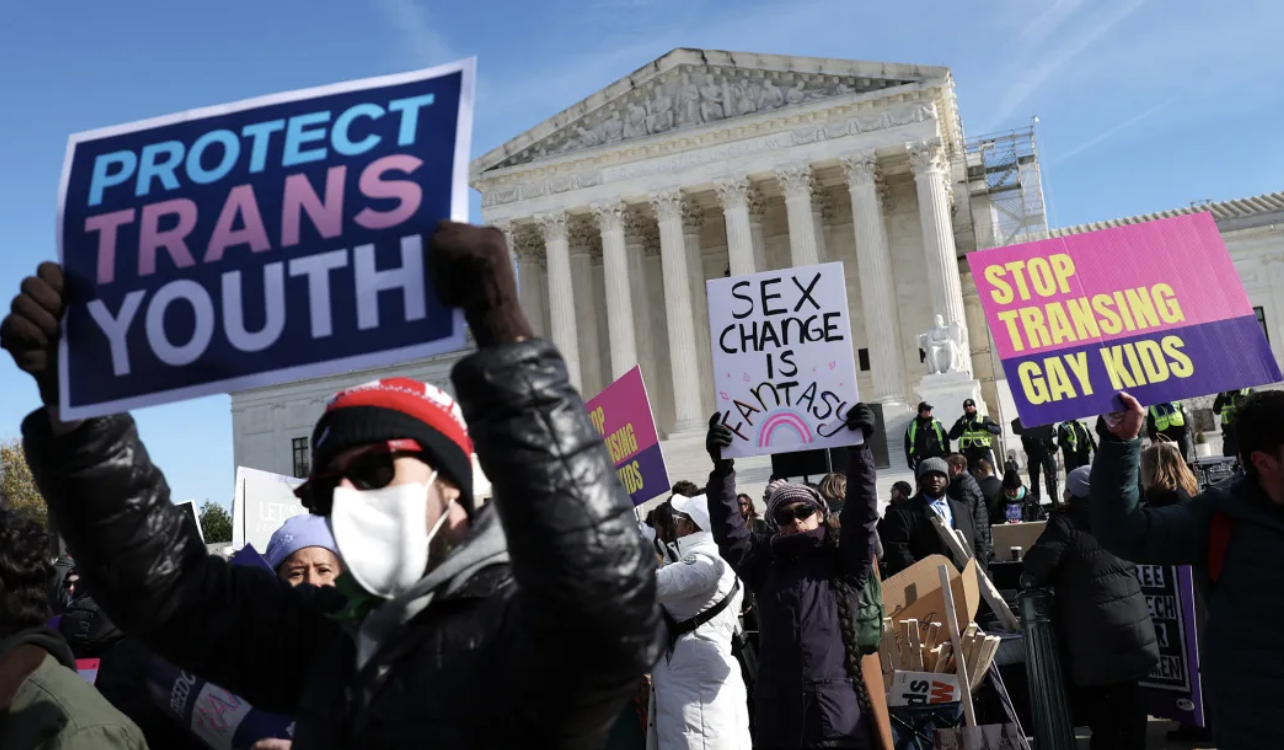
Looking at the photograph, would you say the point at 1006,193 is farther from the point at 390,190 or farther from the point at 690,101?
the point at 390,190

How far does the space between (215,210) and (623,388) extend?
588cm

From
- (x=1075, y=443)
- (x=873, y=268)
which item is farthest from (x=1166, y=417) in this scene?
(x=873, y=268)

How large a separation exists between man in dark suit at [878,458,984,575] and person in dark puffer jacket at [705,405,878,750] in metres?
3.67

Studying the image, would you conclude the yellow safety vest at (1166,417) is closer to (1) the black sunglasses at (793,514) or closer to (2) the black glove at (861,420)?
(2) the black glove at (861,420)

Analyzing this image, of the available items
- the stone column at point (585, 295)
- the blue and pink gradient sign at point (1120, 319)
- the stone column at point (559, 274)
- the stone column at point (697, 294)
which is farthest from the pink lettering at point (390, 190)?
the stone column at point (585, 295)

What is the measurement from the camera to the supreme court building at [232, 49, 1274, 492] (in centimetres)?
3488

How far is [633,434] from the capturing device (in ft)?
25.6

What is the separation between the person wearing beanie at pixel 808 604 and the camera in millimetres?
4738

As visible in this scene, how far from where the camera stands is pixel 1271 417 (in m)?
3.38

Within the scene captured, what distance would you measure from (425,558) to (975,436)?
15866mm

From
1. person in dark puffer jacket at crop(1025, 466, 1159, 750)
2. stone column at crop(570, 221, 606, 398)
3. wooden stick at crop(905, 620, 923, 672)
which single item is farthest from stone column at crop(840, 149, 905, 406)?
person in dark puffer jacket at crop(1025, 466, 1159, 750)

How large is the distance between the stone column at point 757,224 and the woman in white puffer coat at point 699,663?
104ft

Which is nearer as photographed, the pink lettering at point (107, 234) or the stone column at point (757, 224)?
the pink lettering at point (107, 234)

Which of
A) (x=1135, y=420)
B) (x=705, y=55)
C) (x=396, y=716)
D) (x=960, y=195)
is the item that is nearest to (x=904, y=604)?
(x=1135, y=420)
